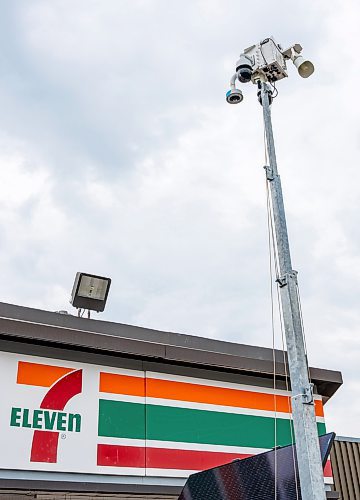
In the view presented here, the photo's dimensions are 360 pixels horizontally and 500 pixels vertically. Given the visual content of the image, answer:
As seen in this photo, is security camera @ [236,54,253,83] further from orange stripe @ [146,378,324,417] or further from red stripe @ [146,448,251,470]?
A: red stripe @ [146,448,251,470]

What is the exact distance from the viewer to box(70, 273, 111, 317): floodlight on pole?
991 cm

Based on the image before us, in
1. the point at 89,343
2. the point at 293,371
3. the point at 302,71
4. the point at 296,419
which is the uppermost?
the point at 302,71

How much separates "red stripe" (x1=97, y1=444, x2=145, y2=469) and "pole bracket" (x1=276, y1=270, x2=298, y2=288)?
4.06m

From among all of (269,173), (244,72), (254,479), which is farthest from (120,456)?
(244,72)

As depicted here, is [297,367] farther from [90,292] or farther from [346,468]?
[346,468]

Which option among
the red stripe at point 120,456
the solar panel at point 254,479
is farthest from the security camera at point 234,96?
the red stripe at point 120,456

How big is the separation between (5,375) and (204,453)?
3.06m

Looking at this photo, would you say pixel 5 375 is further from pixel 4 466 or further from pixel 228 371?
pixel 228 371

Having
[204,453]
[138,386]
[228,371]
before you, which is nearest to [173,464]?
[204,453]

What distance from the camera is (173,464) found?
340 inches

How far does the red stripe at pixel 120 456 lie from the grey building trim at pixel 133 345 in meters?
1.18

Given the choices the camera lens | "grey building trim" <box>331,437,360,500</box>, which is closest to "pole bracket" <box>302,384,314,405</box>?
the camera lens

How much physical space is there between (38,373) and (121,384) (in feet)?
3.96

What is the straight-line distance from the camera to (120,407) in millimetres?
8633
